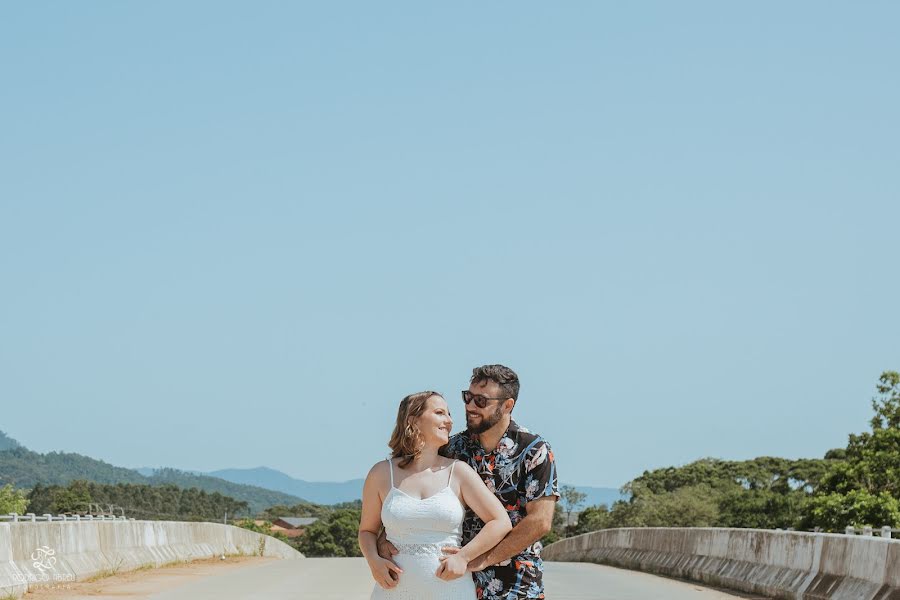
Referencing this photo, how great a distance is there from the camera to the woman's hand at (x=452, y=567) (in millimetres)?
5715

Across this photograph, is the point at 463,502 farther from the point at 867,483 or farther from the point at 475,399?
the point at 867,483

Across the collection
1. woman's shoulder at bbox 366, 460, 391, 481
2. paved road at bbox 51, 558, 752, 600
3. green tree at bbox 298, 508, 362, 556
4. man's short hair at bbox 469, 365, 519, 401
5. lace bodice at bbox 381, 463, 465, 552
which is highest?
green tree at bbox 298, 508, 362, 556

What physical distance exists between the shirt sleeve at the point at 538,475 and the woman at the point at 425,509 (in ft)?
0.82

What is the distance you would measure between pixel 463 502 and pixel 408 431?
400 millimetres

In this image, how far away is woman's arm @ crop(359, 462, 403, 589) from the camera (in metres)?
5.79

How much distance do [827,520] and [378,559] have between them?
4779 cm

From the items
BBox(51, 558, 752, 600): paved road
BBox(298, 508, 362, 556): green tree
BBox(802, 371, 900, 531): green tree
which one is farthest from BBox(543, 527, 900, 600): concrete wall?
BBox(298, 508, 362, 556): green tree

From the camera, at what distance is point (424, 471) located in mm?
5844

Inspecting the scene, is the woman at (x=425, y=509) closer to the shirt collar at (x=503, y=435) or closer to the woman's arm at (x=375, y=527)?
the woman's arm at (x=375, y=527)

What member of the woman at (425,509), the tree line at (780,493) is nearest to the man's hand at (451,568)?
the woman at (425,509)

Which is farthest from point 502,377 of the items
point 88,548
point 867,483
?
point 867,483

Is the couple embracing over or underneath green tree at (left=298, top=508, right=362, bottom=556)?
underneath

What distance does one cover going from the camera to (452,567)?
5.71m

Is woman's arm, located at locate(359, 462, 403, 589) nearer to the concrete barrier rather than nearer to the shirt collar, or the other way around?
the shirt collar
